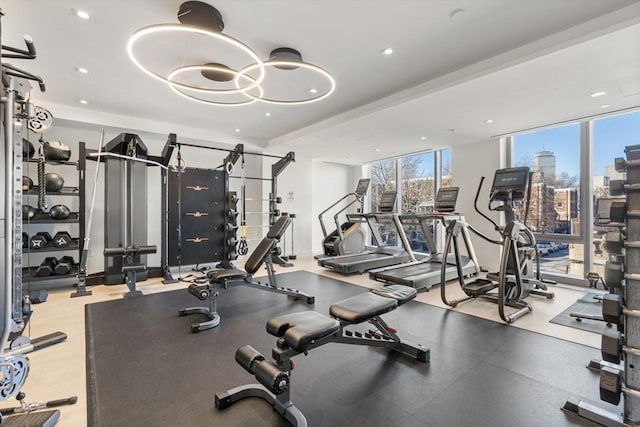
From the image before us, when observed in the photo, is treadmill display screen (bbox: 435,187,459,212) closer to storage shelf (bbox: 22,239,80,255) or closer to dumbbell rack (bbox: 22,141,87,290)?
dumbbell rack (bbox: 22,141,87,290)

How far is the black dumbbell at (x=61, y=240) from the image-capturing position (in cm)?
478

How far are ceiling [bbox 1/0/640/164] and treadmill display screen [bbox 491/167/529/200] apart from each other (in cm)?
101

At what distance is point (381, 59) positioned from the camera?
3.56 metres

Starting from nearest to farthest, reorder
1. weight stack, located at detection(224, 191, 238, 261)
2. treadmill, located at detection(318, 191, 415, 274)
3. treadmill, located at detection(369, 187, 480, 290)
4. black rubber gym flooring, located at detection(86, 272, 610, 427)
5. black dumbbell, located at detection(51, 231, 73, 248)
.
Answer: black rubber gym flooring, located at detection(86, 272, 610, 427), treadmill, located at detection(369, 187, 480, 290), black dumbbell, located at detection(51, 231, 73, 248), treadmill, located at detection(318, 191, 415, 274), weight stack, located at detection(224, 191, 238, 261)

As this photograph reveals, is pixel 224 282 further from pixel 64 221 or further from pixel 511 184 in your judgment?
pixel 511 184

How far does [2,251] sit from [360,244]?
6490 mm

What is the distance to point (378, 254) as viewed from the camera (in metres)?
6.91

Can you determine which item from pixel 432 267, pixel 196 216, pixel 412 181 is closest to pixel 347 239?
pixel 432 267

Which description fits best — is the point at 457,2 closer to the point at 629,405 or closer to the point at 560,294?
the point at 629,405

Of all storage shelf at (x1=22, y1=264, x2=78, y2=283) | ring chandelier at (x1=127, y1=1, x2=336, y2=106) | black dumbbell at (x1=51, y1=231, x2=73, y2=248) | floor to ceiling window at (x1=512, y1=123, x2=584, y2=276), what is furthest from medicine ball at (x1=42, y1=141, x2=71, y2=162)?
floor to ceiling window at (x1=512, y1=123, x2=584, y2=276)

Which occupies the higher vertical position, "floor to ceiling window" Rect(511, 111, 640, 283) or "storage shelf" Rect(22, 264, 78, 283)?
"floor to ceiling window" Rect(511, 111, 640, 283)

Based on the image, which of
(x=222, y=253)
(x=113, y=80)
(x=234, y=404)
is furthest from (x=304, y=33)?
(x=222, y=253)

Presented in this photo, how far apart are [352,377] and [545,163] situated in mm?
5532

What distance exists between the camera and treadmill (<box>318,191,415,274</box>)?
595cm
